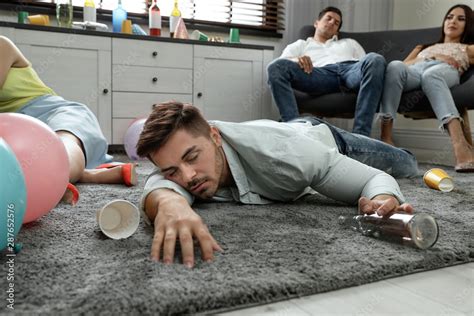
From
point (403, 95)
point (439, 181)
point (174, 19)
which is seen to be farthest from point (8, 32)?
point (439, 181)

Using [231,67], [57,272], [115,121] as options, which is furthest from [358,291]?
[231,67]

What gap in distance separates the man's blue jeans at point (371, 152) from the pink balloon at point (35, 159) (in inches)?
35.7

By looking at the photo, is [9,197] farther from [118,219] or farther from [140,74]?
[140,74]

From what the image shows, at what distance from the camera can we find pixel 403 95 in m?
2.61

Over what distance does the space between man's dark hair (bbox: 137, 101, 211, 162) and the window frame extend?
231cm

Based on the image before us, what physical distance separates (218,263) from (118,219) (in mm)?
294

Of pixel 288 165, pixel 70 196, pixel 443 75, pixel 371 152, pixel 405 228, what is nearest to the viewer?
pixel 405 228

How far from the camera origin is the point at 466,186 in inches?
71.5

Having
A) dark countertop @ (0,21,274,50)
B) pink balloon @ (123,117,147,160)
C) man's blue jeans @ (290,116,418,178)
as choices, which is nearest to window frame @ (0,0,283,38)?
dark countertop @ (0,21,274,50)

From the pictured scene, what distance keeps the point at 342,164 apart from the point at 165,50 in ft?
6.96

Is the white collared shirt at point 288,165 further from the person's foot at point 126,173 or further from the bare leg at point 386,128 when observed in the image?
the bare leg at point 386,128

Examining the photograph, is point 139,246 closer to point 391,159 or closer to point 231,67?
point 391,159

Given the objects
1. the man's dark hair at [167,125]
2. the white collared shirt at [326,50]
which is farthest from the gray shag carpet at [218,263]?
the white collared shirt at [326,50]

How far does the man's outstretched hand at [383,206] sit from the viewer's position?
0.94 metres
